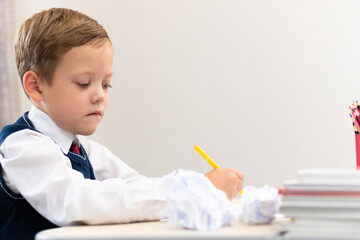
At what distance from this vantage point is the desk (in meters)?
0.77

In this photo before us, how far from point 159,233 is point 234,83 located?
2.00m

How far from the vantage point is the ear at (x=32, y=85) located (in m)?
1.33

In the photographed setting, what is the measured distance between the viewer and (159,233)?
2.66 feet

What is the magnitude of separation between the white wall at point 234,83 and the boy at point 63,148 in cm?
136

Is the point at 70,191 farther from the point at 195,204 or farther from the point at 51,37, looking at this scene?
the point at 51,37

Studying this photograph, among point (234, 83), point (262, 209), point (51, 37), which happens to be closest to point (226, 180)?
point (262, 209)

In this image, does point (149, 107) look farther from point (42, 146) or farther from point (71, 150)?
point (42, 146)

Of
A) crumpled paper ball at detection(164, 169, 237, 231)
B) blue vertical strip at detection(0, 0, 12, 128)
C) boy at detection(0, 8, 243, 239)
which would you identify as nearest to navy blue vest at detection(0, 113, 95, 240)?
boy at detection(0, 8, 243, 239)

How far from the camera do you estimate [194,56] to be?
281 centimetres

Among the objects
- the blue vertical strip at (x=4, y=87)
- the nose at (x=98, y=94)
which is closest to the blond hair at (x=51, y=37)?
the nose at (x=98, y=94)

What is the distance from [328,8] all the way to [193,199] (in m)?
2.04

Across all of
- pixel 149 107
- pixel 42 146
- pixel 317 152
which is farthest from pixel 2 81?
pixel 42 146

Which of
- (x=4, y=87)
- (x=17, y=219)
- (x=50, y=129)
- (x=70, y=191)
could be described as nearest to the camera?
(x=70, y=191)

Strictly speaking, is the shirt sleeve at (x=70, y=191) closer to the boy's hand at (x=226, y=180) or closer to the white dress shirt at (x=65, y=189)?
the white dress shirt at (x=65, y=189)
